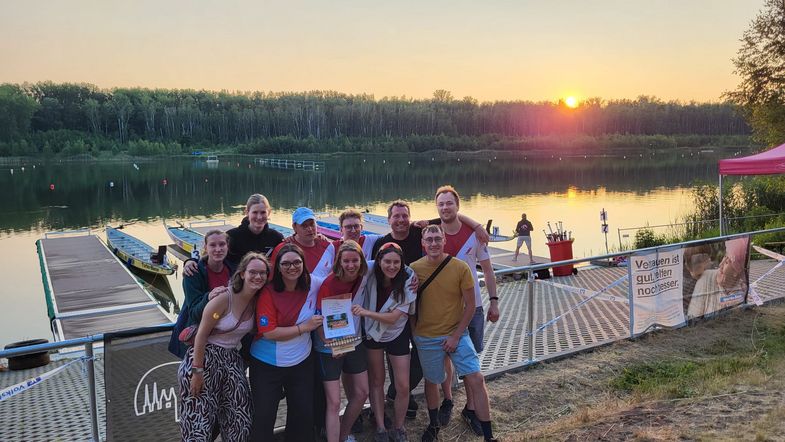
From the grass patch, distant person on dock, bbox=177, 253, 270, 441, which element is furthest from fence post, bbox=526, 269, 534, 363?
distant person on dock, bbox=177, 253, 270, 441

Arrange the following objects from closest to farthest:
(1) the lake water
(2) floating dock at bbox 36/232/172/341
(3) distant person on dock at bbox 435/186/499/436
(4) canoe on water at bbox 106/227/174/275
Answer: (3) distant person on dock at bbox 435/186/499/436
(2) floating dock at bbox 36/232/172/341
(4) canoe on water at bbox 106/227/174/275
(1) the lake water

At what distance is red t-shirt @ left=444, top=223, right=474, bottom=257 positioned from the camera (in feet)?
16.3

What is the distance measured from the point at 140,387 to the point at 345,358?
5.26 ft

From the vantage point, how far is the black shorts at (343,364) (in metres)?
4.34

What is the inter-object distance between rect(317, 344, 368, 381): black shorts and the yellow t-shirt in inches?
21.0

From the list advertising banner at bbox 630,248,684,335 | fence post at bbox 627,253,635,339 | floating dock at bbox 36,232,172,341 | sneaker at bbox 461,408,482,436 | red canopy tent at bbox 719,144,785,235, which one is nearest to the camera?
sneaker at bbox 461,408,482,436

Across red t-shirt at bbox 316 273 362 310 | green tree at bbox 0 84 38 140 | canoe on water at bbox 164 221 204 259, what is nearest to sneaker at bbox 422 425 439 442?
red t-shirt at bbox 316 273 362 310

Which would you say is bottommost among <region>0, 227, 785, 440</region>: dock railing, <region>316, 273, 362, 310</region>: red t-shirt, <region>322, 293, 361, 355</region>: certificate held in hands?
<region>0, 227, 785, 440</region>: dock railing

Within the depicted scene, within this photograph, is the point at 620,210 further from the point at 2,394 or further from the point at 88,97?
the point at 88,97

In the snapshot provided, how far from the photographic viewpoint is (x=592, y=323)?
28.8 ft

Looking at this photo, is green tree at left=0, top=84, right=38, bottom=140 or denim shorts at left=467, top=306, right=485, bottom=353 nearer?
denim shorts at left=467, top=306, right=485, bottom=353

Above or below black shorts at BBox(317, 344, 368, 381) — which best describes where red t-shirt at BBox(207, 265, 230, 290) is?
above

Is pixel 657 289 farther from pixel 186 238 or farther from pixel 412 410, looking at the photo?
pixel 186 238

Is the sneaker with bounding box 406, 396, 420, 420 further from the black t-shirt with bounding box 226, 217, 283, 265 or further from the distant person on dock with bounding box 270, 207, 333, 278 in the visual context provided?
the black t-shirt with bounding box 226, 217, 283, 265
